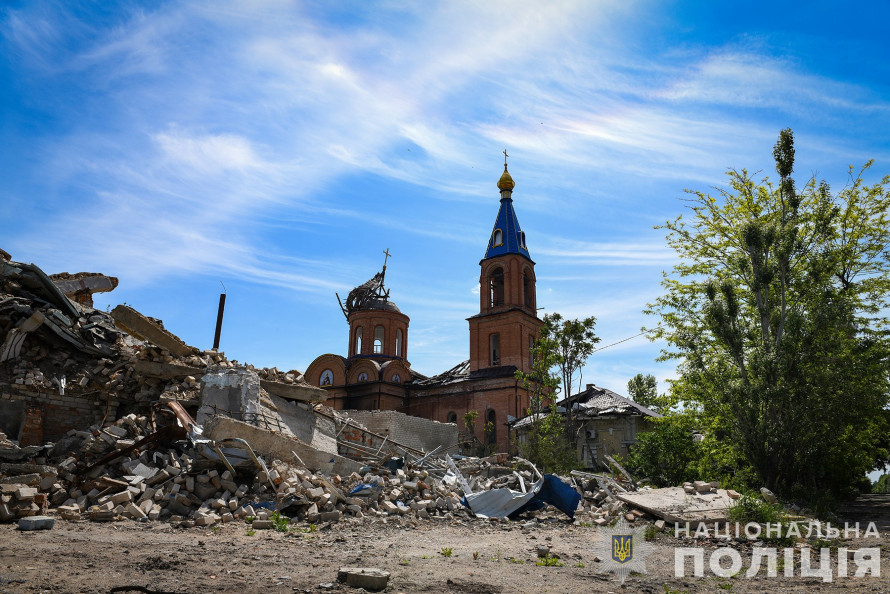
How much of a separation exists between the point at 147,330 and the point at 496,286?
24038 mm

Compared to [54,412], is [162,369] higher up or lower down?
higher up

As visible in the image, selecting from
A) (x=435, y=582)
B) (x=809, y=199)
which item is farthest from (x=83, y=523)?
(x=809, y=199)

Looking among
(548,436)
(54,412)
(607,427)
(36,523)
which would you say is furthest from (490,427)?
(36,523)

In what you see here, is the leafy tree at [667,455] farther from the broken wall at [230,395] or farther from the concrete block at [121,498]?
the concrete block at [121,498]

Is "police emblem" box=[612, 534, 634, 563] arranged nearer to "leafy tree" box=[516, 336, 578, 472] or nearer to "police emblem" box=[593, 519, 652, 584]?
"police emblem" box=[593, 519, 652, 584]

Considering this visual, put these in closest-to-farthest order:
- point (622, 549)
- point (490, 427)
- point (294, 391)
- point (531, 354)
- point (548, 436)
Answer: point (622, 549)
point (294, 391)
point (548, 436)
point (490, 427)
point (531, 354)

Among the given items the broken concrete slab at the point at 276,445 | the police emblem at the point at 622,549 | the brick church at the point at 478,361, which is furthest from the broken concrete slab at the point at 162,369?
the brick church at the point at 478,361

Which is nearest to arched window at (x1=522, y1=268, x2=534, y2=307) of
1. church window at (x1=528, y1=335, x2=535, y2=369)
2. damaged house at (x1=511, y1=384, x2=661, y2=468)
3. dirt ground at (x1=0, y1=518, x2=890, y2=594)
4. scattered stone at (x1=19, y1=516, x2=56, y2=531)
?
church window at (x1=528, y1=335, x2=535, y2=369)

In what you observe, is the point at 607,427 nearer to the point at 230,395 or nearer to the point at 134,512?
the point at 230,395

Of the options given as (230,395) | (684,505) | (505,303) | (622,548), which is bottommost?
(622,548)

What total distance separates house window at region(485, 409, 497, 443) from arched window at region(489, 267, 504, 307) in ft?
21.6

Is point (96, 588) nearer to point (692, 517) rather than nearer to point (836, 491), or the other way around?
point (692, 517)

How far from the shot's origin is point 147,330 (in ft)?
A: 44.5

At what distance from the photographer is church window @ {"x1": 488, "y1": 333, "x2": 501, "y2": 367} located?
33.8 metres
